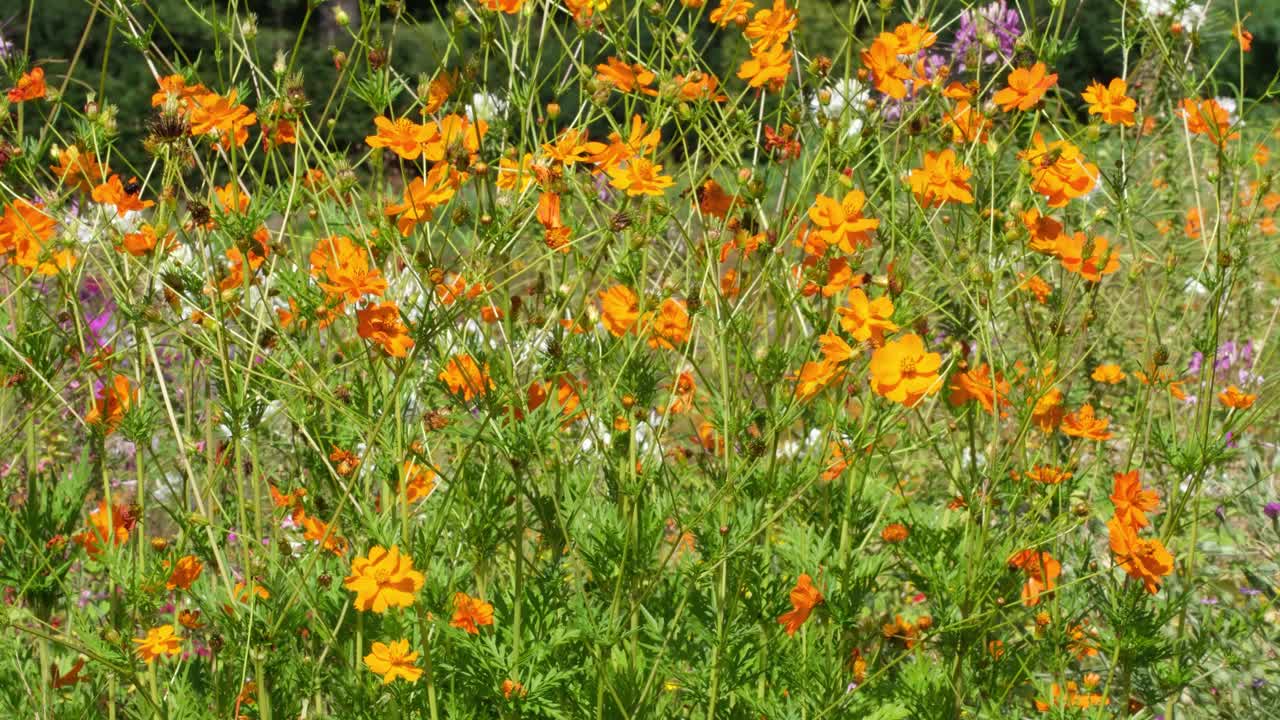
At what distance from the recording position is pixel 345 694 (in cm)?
177

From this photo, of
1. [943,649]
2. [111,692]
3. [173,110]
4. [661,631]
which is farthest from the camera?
[943,649]

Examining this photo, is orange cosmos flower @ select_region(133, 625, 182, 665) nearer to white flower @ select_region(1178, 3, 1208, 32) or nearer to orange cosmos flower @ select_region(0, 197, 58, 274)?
orange cosmos flower @ select_region(0, 197, 58, 274)

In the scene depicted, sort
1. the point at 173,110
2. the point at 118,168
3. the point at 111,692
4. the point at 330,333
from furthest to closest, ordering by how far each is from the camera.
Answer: the point at 118,168, the point at 330,333, the point at 111,692, the point at 173,110

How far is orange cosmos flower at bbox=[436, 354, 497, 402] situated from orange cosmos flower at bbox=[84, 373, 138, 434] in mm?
400

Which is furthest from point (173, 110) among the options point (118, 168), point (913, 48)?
point (118, 168)

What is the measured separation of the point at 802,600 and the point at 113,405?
93 cm

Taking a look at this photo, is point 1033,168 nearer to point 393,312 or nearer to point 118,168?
point 393,312

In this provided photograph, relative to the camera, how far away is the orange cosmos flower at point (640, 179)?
148 cm

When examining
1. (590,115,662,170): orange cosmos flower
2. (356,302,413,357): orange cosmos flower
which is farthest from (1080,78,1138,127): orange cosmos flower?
(356,302,413,357): orange cosmos flower

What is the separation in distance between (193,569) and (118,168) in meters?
6.04

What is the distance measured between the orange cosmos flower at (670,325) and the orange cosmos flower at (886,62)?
1.28 ft

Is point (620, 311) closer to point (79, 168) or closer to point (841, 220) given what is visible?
point (841, 220)

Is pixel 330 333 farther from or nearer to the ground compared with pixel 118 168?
farther from the ground

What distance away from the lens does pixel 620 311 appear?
167 centimetres
